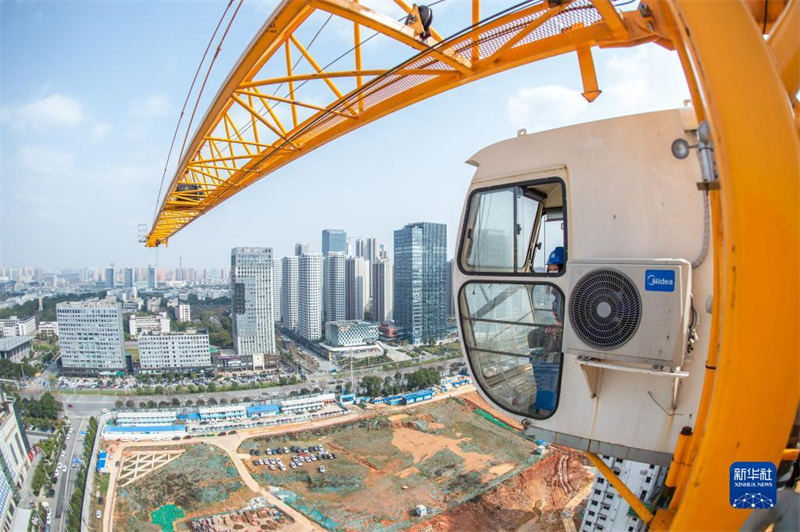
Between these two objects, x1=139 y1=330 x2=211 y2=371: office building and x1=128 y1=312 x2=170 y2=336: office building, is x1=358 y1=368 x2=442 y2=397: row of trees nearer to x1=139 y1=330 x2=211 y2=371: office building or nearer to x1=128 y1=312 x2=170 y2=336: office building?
x1=139 y1=330 x2=211 y2=371: office building

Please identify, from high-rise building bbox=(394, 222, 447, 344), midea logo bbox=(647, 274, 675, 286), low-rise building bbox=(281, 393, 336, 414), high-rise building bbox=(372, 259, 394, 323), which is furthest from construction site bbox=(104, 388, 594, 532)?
high-rise building bbox=(372, 259, 394, 323)

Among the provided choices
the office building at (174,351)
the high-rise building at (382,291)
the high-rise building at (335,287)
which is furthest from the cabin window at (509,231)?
the high-rise building at (335,287)

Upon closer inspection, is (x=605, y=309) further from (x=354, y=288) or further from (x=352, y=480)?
(x=354, y=288)

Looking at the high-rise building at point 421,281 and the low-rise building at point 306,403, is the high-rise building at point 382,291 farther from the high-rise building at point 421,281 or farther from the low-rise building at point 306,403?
the low-rise building at point 306,403

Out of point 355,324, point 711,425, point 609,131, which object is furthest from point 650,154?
point 355,324

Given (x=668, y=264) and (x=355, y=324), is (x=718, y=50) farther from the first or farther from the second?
(x=355, y=324)

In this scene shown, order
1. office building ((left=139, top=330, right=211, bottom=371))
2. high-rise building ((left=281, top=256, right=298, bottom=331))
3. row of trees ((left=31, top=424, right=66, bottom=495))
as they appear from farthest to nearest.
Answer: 1. high-rise building ((left=281, top=256, right=298, bottom=331))
2. office building ((left=139, top=330, right=211, bottom=371))
3. row of trees ((left=31, top=424, right=66, bottom=495))
